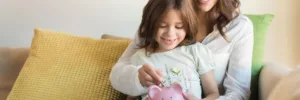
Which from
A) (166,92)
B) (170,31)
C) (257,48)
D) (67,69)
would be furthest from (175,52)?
(67,69)

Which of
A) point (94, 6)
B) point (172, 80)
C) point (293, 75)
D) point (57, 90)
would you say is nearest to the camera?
point (293, 75)

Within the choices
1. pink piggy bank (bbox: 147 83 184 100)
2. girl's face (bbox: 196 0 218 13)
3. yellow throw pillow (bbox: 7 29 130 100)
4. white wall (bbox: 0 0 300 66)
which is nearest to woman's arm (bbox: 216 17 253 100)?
girl's face (bbox: 196 0 218 13)

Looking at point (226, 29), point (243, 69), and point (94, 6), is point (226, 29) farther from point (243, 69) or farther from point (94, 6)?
point (94, 6)

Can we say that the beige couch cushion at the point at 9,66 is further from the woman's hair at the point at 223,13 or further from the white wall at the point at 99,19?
the woman's hair at the point at 223,13

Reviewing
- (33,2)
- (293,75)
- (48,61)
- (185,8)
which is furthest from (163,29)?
(33,2)

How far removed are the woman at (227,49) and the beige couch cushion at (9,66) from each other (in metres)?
0.52

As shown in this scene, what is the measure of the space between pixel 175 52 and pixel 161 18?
123 mm

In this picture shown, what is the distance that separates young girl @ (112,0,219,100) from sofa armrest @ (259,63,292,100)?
14cm

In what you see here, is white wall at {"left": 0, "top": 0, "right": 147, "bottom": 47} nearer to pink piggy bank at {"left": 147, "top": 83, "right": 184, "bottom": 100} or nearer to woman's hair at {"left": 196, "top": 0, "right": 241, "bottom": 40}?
woman's hair at {"left": 196, "top": 0, "right": 241, "bottom": 40}

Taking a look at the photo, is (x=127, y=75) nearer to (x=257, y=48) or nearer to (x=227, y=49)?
(x=227, y=49)

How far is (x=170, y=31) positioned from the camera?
47.6 inches

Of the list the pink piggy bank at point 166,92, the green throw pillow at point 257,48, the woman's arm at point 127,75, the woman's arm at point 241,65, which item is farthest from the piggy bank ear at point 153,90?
the green throw pillow at point 257,48

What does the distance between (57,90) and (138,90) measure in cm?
35

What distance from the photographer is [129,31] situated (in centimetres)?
195
